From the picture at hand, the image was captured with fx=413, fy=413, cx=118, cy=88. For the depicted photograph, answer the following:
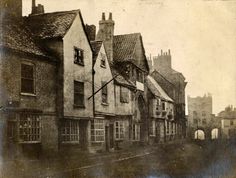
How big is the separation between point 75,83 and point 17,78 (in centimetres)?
66

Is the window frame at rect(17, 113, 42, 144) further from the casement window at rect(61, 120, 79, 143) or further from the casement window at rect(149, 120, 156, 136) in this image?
the casement window at rect(149, 120, 156, 136)

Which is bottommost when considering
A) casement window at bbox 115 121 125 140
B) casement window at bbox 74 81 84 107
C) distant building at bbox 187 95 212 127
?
casement window at bbox 115 121 125 140

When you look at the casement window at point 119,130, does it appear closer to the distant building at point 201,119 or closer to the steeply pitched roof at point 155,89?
the steeply pitched roof at point 155,89

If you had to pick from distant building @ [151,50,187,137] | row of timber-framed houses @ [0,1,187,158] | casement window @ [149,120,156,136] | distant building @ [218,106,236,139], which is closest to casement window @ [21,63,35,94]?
row of timber-framed houses @ [0,1,187,158]

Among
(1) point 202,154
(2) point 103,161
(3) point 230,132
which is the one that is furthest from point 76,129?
(3) point 230,132

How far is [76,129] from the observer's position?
163 inches

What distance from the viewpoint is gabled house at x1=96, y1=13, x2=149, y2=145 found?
454cm

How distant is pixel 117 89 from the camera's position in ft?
15.0

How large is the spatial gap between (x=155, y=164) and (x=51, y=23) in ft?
6.10

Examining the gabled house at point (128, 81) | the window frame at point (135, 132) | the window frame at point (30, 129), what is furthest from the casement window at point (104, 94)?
the window frame at point (30, 129)

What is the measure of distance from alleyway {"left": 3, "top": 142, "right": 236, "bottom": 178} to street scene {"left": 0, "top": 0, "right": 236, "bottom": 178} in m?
0.01

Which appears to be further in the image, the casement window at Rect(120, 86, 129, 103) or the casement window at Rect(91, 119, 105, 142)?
the casement window at Rect(120, 86, 129, 103)

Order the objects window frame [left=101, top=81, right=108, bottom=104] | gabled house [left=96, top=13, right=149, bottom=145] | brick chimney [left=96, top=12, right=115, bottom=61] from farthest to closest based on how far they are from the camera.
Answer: gabled house [left=96, top=13, right=149, bottom=145] < window frame [left=101, top=81, right=108, bottom=104] < brick chimney [left=96, top=12, right=115, bottom=61]

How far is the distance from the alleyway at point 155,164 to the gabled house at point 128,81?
0.83 ft
